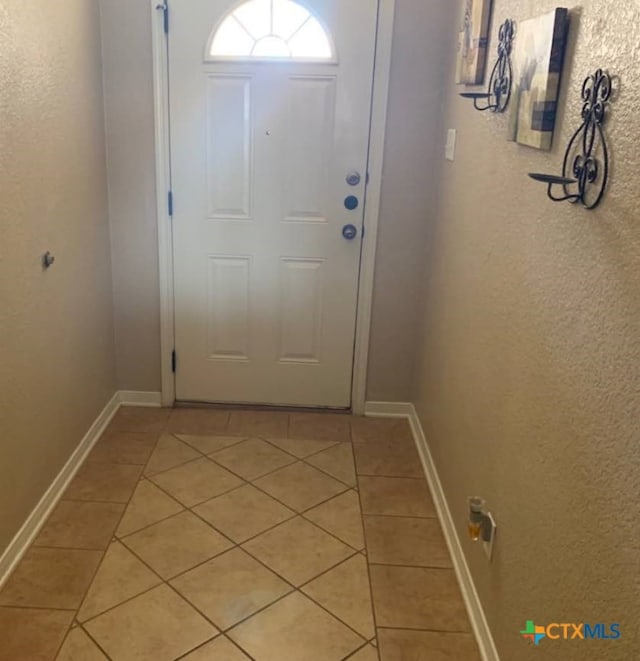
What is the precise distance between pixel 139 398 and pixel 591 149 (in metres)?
2.55

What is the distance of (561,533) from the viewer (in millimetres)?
1332

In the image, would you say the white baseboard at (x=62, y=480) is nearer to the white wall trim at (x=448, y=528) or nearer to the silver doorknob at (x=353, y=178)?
the white wall trim at (x=448, y=528)

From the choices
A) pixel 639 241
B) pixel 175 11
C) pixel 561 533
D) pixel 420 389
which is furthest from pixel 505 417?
pixel 175 11

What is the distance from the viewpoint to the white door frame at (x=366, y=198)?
2.79 m

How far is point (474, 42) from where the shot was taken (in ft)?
7.06

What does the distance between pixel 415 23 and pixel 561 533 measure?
87.6 inches

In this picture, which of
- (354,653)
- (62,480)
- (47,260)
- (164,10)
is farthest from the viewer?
(164,10)

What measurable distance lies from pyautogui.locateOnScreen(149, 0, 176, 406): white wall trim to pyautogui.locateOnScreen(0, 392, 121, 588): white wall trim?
0.31m

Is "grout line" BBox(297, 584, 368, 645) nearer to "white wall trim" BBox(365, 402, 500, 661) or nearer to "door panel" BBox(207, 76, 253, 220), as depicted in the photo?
"white wall trim" BBox(365, 402, 500, 661)

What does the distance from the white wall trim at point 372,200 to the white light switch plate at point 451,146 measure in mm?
349

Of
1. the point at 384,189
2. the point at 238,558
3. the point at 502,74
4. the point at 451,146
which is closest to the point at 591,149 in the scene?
the point at 502,74

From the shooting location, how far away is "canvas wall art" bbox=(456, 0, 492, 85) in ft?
6.81

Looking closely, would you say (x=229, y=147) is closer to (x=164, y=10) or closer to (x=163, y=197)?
(x=163, y=197)

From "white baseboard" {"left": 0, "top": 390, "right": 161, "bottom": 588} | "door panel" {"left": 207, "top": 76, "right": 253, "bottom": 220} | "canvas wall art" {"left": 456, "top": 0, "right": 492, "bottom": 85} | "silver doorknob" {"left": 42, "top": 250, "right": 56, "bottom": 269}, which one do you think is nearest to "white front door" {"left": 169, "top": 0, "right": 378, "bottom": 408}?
"door panel" {"left": 207, "top": 76, "right": 253, "bottom": 220}
